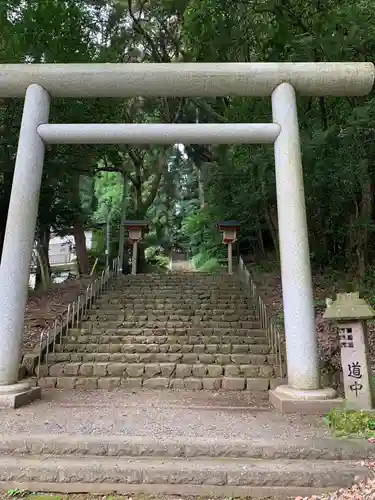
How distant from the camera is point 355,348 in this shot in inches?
195

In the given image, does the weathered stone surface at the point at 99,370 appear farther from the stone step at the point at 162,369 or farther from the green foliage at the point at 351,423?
the green foliage at the point at 351,423

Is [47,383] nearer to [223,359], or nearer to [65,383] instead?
[65,383]

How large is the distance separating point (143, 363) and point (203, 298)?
3953 millimetres

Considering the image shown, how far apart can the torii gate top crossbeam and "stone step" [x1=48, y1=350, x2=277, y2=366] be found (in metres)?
4.65

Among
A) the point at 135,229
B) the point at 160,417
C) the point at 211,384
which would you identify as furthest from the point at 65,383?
the point at 135,229

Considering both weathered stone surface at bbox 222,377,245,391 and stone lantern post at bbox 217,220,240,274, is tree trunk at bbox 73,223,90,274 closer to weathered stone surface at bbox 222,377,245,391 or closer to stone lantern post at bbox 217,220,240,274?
stone lantern post at bbox 217,220,240,274

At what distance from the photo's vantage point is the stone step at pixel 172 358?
7547mm

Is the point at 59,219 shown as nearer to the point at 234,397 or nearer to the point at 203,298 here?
the point at 203,298

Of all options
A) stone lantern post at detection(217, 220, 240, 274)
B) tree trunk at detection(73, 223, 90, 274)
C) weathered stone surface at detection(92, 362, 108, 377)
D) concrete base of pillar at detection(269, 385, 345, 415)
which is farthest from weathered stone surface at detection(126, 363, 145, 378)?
tree trunk at detection(73, 223, 90, 274)

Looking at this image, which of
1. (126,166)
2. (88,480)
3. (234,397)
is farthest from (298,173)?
(126,166)

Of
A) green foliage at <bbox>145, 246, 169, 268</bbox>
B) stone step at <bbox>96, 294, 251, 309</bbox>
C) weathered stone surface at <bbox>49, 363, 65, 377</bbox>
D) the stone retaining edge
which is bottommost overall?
the stone retaining edge

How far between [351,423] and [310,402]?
2.31ft

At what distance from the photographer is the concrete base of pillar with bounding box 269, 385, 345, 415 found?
4926 millimetres

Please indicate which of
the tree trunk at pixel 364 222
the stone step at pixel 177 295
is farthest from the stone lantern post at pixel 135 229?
the tree trunk at pixel 364 222
